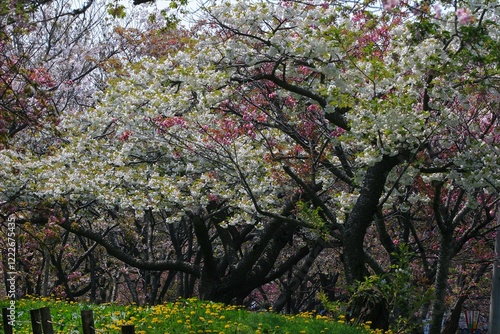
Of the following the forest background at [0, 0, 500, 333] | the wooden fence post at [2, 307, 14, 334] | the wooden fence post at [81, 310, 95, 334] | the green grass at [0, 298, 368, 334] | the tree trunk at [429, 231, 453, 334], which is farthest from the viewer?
the tree trunk at [429, 231, 453, 334]

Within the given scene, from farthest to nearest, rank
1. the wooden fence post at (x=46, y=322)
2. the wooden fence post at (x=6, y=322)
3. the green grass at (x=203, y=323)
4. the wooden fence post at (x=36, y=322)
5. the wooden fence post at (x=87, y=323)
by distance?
1. the green grass at (x=203, y=323)
2. the wooden fence post at (x=6, y=322)
3. the wooden fence post at (x=36, y=322)
4. the wooden fence post at (x=46, y=322)
5. the wooden fence post at (x=87, y=323)

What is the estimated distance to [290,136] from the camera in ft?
39.8

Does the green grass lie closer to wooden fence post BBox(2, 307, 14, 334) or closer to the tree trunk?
wooden fence post BBox(2, 307, 14, 334)

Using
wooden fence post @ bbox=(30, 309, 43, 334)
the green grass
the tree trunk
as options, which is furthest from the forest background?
wooden fence post @ bbox=(30, 309, 43, 334)

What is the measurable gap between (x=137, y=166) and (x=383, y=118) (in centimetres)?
715

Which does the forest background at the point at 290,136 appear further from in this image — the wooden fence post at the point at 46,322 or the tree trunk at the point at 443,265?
the wooden fence post at the point at 46,322

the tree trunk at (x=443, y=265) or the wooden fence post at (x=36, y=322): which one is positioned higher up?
the tree trunk at (x=443, y=265)

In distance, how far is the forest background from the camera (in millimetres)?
8773

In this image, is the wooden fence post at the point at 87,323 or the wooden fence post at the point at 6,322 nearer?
the wooden fence post at the point at 87,323

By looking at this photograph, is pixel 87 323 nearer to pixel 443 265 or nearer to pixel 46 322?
pixel 46 322

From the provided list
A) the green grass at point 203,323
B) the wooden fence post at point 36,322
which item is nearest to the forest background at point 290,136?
the green grass at point 203,323

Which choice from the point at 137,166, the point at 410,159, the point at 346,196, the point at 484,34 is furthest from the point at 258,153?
the point at 484,34

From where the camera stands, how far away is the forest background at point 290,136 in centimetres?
877

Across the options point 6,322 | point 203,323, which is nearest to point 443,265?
point 203,323
